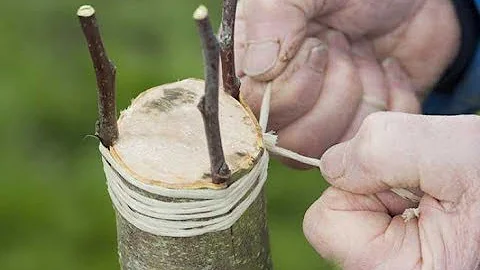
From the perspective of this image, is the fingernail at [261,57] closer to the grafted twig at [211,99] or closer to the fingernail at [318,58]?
the fingernail at [318,58]

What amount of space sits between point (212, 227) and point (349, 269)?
0.57 ft

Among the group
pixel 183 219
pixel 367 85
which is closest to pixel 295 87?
pixel 367 85

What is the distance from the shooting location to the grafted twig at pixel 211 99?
1.85 feet

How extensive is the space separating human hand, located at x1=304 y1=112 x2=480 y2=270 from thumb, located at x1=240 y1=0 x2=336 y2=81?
24 cm

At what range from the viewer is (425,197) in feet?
2.49

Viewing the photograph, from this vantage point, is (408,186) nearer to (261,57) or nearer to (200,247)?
A: (200,247)

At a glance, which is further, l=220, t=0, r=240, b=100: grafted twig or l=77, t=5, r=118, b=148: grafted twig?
l=220, t=0, r=240, b=100: grafted twig

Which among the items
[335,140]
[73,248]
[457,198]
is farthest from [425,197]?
[73,248]

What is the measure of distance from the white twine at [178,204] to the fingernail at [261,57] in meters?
0.33

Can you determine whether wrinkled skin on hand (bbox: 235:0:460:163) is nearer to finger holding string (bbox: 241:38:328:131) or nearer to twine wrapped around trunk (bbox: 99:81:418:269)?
finger holding string (bbox: 241:38:328:131)

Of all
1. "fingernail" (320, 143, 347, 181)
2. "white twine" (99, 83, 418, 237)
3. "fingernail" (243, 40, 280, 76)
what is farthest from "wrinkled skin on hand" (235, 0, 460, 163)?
"white twine" (99, 83, 418, 237)

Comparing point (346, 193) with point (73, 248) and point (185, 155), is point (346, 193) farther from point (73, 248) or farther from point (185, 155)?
point (73, 248)

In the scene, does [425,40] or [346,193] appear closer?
[346,193]

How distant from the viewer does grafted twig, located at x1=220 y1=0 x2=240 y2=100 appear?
0.73 metres
